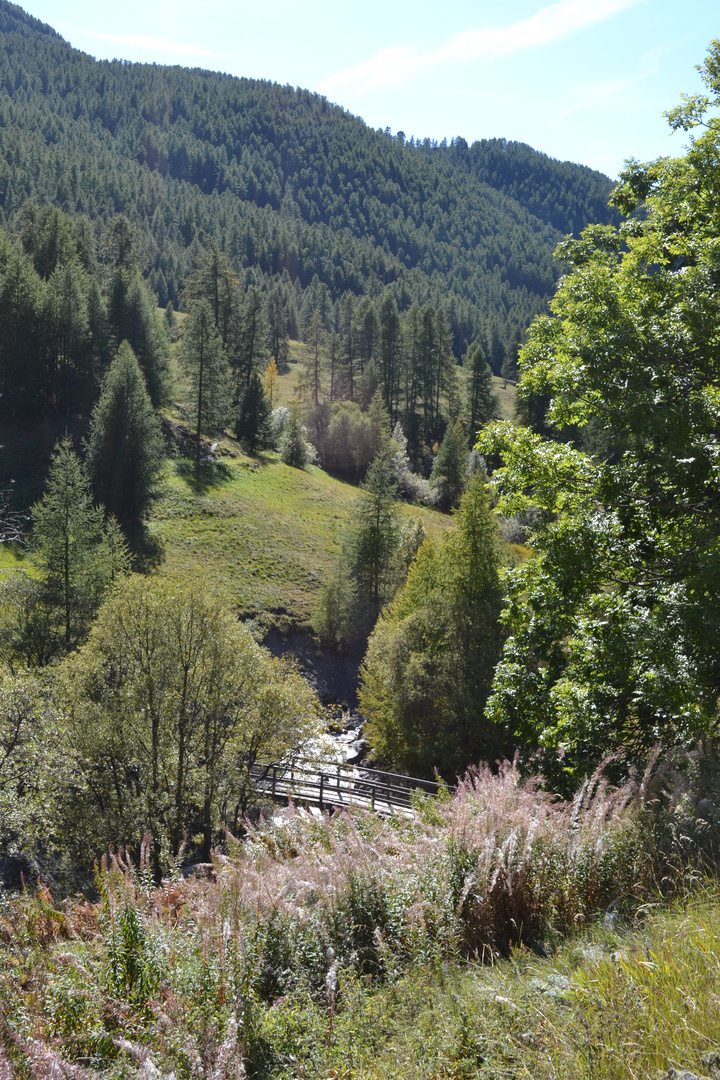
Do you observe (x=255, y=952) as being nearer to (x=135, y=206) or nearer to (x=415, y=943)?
(x=415, y=943)

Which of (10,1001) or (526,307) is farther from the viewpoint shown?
(526,307)

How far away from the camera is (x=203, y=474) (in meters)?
55.4

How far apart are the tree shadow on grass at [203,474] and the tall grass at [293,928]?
48.3m

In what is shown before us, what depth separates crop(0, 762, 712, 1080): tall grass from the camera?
4.38 meters

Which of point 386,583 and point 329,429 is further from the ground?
point 329,429

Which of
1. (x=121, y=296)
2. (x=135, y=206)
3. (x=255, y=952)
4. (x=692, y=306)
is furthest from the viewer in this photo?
(x=135, y=206)

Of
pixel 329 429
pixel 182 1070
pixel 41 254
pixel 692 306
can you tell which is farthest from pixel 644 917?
pixel 41 254

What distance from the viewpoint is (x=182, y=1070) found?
4043mm

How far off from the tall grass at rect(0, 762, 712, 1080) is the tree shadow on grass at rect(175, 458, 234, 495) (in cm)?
4834

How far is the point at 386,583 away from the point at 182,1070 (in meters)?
40.9

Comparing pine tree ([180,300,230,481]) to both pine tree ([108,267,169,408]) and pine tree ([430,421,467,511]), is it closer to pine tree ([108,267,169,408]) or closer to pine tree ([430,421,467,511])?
Answer: pine tree ([108,267,169,408])

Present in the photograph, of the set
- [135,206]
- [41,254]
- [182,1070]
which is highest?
[135,206]

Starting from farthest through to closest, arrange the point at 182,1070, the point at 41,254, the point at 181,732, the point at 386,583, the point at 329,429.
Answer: the point at 329,429 < the point at 41,254 < the point at 386,583 < the point at 181,732 < the point at 182,1070

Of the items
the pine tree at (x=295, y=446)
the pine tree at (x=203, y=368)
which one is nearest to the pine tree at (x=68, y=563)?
the pine tree at (x=203, y=368)
